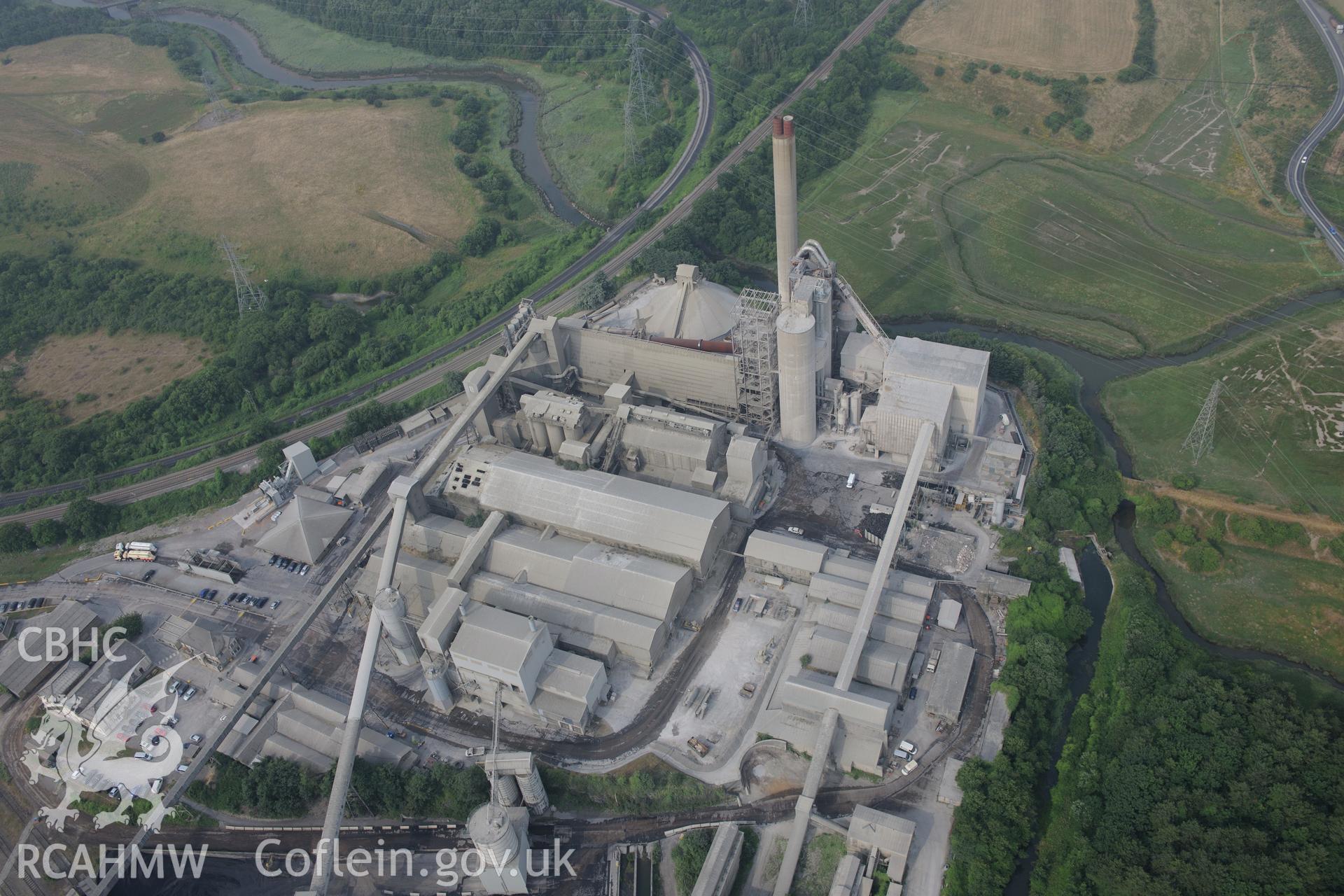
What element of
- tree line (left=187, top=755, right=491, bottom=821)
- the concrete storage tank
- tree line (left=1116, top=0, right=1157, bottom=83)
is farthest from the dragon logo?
tree line (left=1116, top=0, right=1157, bottom=83)

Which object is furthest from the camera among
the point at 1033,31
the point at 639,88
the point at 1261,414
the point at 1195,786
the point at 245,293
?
the point at 639,88

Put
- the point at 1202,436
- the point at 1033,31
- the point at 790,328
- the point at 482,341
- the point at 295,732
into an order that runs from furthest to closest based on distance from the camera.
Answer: the point at 1033,31 < the point at 482,341 < the point at 790,328 < the point at 1202,436 < the point at 295,732

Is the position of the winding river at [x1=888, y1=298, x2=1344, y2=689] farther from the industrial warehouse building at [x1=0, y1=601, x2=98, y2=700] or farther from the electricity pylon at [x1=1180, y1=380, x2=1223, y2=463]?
the industrial warehouse building at [x1=0, y1=601, x2=98, y2=700]

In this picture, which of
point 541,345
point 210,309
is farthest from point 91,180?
point 541,345

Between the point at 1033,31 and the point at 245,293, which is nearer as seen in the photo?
the point at 245,293

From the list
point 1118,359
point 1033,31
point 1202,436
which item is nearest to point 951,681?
point 1202,436

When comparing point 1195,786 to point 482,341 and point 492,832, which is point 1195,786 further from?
point 482,341

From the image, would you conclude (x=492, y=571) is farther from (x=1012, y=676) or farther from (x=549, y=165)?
(x=549, y=165)
